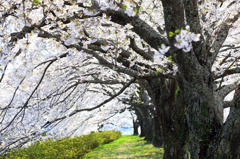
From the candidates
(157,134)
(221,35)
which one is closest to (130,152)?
(157,134)

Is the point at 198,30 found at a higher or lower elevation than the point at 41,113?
higher

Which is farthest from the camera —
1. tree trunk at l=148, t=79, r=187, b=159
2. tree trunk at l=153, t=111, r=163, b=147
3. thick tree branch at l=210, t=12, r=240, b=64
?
tree trunk at l=153, t=111, r=163, b=147

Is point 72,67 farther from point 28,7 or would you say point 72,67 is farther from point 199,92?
point 199,92

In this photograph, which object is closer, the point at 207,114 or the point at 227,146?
the point at 227,146

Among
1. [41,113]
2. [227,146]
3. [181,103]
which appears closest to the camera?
[227,146]

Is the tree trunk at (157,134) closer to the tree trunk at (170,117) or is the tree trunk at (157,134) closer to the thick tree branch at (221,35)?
the tree trunk at (170,117)

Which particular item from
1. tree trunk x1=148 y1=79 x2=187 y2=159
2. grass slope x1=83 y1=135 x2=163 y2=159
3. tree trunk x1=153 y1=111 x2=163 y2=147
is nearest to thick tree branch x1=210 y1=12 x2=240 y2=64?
tree trunk x1=148 y1=79 x2=187 y2=159

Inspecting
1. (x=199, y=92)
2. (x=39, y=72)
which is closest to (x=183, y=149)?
(x=199, y=92)

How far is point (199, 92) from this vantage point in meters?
4.07

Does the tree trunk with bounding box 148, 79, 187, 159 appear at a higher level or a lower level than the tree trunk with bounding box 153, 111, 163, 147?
higher

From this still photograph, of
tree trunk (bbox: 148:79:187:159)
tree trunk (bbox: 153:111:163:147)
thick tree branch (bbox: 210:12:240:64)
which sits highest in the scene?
thick tree branch (bbox: 210:12:240:64)

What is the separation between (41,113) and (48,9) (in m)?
3.92

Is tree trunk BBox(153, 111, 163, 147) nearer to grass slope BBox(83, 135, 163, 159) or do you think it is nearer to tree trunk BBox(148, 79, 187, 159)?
grass slope BBox(83, 135, 163, 159)

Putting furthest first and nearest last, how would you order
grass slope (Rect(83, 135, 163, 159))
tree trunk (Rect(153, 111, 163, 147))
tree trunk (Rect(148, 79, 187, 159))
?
tree trunk (Rect(153, 111, 163, 147))
grass slope (Rect(83, 135, 163, 159))
tree trunk (Rect(148, 79, 187, 159))
